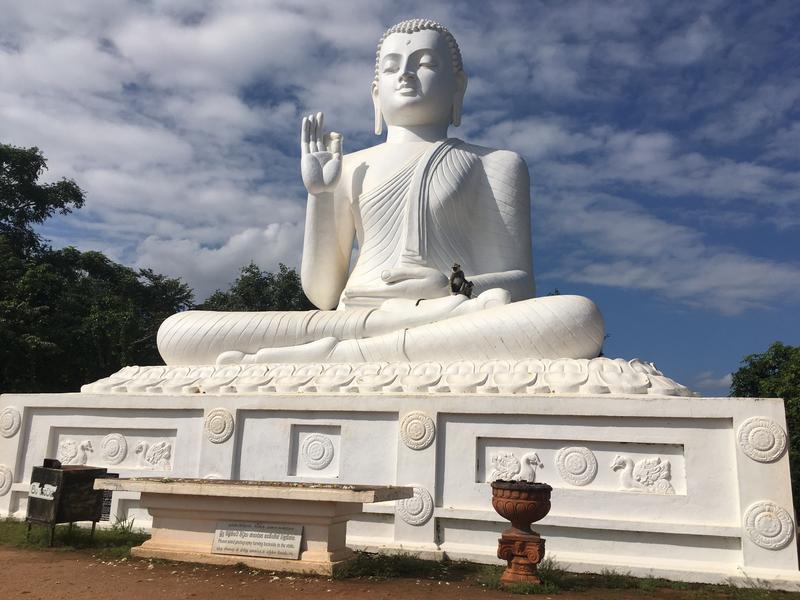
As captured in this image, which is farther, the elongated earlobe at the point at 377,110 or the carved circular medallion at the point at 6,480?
the elongated earlobe at the point at 377,110

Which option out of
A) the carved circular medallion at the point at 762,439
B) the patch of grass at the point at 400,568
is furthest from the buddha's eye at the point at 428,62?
the patch of grass at the point at 400,568

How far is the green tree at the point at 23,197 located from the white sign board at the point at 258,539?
18.7 metres

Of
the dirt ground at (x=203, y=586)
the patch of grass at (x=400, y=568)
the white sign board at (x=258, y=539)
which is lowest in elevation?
the dirt ground at (x=203, y=586)

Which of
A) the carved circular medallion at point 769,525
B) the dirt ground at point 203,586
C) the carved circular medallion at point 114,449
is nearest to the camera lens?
the dirt ground at point 203,586

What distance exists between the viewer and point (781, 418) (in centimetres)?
495

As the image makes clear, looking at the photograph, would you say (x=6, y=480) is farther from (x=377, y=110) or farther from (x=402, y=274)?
(x=377, y=110)

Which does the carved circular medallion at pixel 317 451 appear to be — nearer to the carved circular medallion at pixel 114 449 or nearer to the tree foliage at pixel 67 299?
the carved circular medallion at pixel 114 449

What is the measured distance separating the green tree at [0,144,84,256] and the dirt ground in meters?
18.4

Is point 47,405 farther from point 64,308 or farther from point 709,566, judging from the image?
point 64,308

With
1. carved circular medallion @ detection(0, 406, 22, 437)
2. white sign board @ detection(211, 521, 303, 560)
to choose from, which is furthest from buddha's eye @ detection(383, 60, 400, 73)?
white sign board @ detection(211, 521, 303, 560)

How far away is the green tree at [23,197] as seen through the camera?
20.8 metres

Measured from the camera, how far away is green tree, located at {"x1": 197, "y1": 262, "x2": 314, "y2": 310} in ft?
70.1

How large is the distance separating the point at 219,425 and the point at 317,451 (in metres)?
1.00

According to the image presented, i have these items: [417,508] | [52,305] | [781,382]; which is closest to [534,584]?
[417,508]
